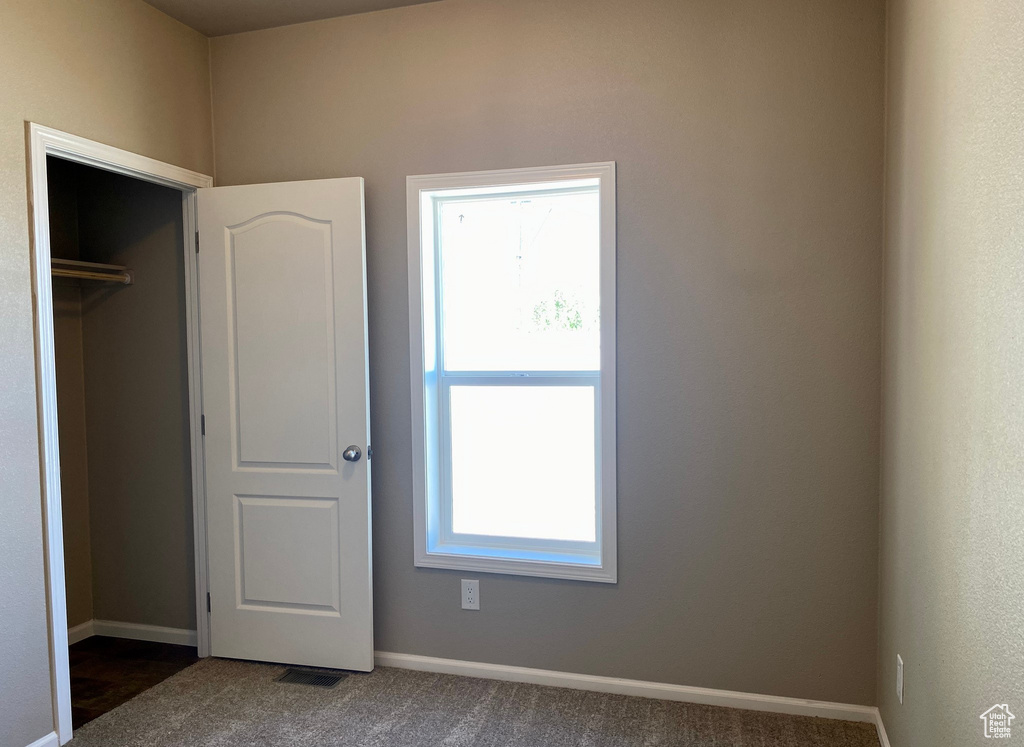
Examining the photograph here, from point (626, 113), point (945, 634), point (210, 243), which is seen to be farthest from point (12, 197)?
point (945, 634)

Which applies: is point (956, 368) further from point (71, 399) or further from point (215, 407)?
point (71, 399)

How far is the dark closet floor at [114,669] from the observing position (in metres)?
2.86

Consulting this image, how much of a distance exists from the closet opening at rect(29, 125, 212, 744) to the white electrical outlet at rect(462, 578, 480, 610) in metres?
1.24

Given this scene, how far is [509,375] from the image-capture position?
3.07 m

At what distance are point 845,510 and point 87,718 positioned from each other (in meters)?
2.95

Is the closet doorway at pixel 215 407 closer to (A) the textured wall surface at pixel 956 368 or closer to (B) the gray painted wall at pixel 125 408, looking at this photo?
(B) the gray painted wall at pixel 125 408

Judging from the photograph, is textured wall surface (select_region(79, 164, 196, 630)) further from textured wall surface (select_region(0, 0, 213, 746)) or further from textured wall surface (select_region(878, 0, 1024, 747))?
textured wall surface (select_region(878, 0, 1024, 747))

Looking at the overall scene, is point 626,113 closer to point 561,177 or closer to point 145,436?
point 561,177

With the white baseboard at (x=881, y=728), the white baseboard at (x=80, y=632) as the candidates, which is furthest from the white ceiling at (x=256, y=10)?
the white baseboard at (x=881, y=728)

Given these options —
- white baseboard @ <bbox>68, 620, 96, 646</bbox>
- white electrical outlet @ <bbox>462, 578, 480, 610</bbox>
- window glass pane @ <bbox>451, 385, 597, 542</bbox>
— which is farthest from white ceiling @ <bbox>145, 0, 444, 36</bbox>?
white baseboard @ <bbox>68, 620, 96, 646</bbox>

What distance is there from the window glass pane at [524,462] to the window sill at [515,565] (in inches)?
5.0

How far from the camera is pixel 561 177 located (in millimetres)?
2850

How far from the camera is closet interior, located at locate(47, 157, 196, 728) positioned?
11.1 ft

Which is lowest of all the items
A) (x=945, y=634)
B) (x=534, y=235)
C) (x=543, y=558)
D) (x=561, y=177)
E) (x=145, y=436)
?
(x=543, y=558)
